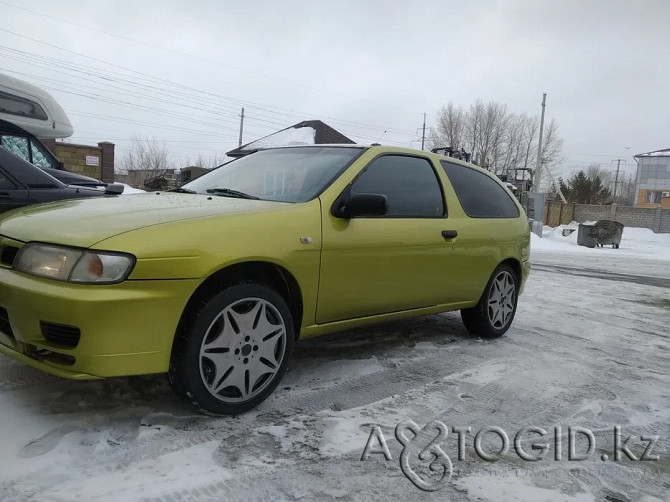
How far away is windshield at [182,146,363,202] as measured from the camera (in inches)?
128

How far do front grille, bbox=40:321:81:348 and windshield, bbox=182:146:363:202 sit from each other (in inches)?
54.1

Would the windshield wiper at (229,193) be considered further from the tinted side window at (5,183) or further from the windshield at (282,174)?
the tinted side window at (5,183)

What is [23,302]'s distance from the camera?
234 cm

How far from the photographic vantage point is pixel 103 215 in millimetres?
2625

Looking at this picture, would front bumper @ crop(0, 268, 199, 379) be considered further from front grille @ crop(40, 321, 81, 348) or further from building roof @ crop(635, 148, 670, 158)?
building roof @ crop(635, 148, 670, 158)

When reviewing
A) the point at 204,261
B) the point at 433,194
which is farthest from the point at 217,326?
the point at 433,194

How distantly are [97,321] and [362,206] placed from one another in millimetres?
1565

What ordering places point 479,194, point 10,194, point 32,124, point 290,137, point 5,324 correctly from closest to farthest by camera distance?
1. point 5,324
2. point 10,194
3. point 479,194
4. point 32,124
5. point 290,137

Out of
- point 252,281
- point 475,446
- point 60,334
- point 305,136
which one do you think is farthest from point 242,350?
point 305,136

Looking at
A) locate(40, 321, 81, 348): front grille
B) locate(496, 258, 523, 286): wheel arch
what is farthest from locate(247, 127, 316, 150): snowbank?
locate(40, 321, 81, 348): front grille

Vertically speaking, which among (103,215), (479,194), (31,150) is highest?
(31,150)

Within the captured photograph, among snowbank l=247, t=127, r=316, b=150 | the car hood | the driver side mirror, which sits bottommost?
the car hood

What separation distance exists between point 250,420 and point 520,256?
10.3 feet

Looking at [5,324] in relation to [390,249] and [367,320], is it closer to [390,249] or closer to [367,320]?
[367,320]
